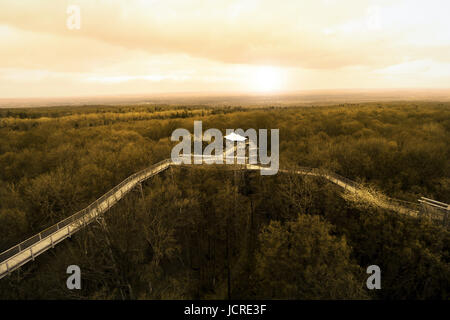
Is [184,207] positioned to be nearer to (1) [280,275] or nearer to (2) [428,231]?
(1) [280,275]

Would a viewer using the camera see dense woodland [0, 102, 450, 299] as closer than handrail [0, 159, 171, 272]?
Yes

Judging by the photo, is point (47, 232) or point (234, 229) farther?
point (234, 229)

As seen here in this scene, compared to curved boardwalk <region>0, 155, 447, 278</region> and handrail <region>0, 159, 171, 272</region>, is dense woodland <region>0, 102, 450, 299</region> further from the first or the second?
handrail <region>0, 159, 171, 272</region>

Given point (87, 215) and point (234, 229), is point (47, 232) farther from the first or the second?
point (234, 229)

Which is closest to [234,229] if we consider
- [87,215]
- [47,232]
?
[87,215]

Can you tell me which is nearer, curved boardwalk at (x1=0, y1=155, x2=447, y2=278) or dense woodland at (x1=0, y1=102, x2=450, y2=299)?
dense woodland at (x1=0, y1=102, x2=450, y2=299)

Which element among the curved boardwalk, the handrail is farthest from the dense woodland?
the handrail
